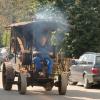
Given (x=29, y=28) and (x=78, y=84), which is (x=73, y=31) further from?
(x=29, y=28)

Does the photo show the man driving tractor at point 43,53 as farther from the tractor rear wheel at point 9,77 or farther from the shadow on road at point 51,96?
the tractor rear wheel at point 9,77

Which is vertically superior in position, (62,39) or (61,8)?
(61,8)

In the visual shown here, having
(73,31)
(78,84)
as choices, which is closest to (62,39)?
(73,31)

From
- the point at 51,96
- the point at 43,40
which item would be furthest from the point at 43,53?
the point at 51,96

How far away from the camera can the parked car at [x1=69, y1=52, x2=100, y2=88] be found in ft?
74.2

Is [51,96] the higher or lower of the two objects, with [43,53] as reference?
lower

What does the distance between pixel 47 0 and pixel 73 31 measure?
4221mm

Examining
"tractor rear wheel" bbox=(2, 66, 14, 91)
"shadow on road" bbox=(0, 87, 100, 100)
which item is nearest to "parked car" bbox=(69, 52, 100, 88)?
"shadow on road" bbox=(0, 87, 100, 100)

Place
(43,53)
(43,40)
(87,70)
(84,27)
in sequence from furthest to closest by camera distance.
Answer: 1. (84,27)
2. (87,70)
3. (43,40)
4. (43,53)

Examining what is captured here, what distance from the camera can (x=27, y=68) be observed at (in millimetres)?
19750

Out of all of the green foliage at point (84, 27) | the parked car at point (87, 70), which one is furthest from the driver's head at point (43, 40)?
the green foliage at point (84, 27)

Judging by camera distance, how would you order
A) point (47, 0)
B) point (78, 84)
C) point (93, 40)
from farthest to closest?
point (47, 0)
point (93, 40)
point (78, 84)

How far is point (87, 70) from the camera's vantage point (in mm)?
23141

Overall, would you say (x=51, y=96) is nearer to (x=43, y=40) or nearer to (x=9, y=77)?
(x=43, y=40)
